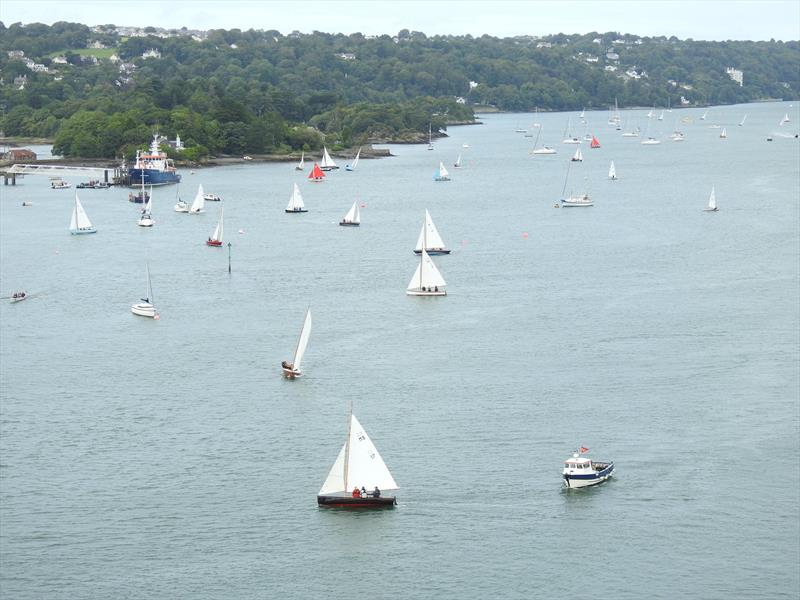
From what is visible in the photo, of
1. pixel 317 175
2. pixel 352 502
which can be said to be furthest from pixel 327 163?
pixel 352 502

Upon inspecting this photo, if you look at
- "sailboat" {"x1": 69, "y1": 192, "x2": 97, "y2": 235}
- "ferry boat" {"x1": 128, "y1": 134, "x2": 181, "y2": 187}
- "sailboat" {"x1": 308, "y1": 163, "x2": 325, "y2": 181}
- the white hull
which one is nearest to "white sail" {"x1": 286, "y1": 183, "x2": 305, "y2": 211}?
"sailboat" {"x1": 69, "y1": 192, "x2": 97, "y2": 235}

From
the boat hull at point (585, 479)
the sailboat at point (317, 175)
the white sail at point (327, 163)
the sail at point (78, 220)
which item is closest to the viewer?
the boat hull at point (585, 479)

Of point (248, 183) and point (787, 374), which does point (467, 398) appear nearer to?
point (787, 374)

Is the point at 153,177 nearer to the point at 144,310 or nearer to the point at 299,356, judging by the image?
the point at 144,310

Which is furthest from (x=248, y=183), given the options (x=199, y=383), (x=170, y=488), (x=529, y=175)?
(x=170, y=488)

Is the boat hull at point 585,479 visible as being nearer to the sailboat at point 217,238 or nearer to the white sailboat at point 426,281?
the white sailboat at point 426,281

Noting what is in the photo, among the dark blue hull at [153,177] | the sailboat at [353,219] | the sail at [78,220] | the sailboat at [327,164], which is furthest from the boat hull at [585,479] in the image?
the sailboat at [327,164]
